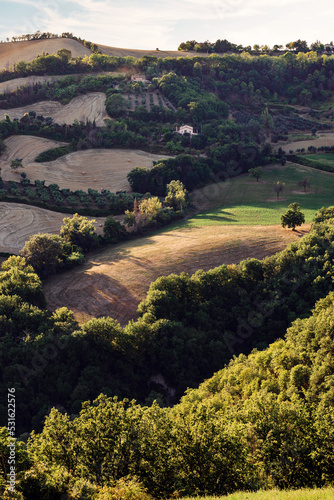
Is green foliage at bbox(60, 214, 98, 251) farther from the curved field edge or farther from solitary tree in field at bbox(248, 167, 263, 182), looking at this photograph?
solitary tree in field at bbox(248, 167, 263, 182)

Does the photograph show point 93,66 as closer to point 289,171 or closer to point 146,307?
point 289,171

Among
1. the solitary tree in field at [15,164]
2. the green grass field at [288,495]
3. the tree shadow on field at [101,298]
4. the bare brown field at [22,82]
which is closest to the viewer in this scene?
the green grass field at [288,495]

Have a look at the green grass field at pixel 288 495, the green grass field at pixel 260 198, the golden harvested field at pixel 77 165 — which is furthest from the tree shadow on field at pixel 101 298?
the golden harvested field at pixel 77 165

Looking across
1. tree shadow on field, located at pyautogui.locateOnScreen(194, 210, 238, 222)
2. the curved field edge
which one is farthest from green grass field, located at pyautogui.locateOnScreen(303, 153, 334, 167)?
tree shadow on field, located at pyautogui.locateOnScreen(194, 210, 238, 222)

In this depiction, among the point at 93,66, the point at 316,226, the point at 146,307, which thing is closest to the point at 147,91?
the point at 93,66

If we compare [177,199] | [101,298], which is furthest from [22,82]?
[101,298]

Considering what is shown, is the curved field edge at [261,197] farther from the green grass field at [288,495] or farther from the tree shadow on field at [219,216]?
the green grass field at [288,495]

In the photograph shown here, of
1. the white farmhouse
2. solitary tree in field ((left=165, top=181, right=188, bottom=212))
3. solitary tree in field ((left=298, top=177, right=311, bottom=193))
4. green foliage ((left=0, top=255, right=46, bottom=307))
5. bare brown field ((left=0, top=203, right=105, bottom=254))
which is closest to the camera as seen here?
green foliage ((left=0, top=255, right=46, bottom=307))
